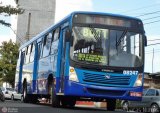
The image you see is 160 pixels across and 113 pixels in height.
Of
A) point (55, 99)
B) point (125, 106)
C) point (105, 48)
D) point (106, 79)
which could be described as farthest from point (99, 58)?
point (125, 106)

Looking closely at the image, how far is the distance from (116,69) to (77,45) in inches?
65.6

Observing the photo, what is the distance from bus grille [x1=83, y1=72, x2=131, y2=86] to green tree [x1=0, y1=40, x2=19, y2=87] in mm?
49691

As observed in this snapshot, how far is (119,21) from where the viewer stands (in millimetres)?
18906

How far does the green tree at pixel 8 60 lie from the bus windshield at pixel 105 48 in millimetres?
49430

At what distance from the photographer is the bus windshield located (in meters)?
18.1

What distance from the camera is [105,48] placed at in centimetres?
1819

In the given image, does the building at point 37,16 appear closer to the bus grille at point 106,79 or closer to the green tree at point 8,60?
the green tree at point 8,60

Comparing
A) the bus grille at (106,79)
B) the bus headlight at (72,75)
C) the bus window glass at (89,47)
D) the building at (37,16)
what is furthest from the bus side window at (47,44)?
the building at (37,16)

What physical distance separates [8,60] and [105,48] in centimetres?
5178

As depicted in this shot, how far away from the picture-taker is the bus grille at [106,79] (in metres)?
17.9

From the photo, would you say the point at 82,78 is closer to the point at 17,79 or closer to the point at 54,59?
the point at 54,59

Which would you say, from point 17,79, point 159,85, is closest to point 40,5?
point 159,85

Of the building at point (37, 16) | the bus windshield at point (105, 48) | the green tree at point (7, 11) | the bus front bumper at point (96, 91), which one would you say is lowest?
the bus front bumper at point (96, 91)

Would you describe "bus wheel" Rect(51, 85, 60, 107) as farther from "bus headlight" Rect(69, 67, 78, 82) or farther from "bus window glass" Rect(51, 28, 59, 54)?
"bus headlight" Rect(69, 67, 78, 82)
